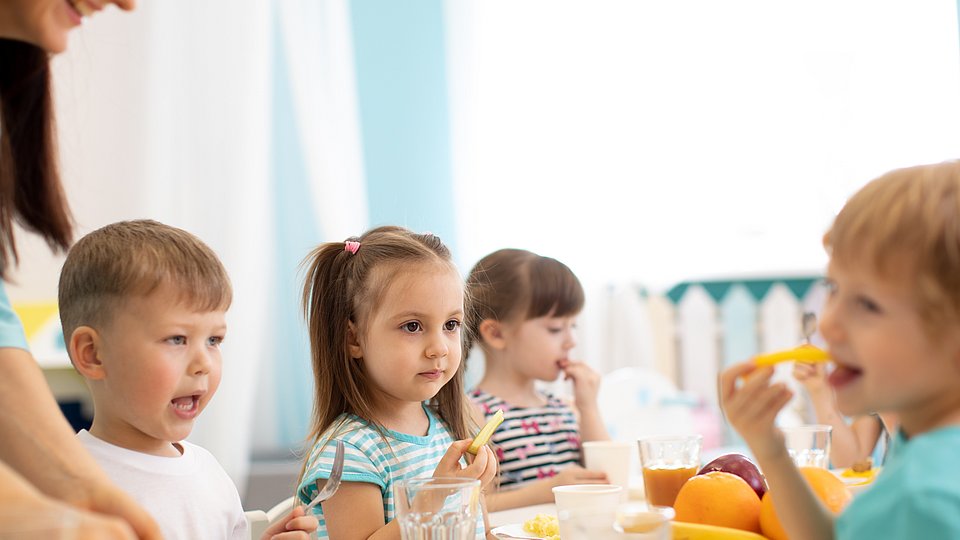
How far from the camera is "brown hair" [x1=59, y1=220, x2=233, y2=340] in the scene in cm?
120

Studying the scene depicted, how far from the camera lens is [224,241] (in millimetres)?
3168

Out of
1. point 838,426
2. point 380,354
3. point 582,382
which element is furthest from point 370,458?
point 838,426

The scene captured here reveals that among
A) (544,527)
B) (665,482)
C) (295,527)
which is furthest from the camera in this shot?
(665,482)

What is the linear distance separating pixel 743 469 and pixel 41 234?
33.1 inches

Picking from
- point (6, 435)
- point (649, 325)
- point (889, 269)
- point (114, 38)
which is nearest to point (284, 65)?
point (114, 38)

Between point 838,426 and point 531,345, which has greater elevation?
point 531,345

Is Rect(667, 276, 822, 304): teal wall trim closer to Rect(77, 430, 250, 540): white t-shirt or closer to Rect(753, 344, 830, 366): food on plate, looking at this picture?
Rect(77, 430, 250, 540): white t-shirt

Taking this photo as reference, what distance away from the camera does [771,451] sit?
89 centimetres

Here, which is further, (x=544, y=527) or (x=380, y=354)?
(x=380, y=354)

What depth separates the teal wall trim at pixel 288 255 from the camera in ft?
11.3

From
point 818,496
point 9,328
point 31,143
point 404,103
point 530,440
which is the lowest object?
point 530,440

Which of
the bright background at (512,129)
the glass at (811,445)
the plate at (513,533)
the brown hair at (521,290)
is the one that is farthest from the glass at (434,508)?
the bright background at (512,129)

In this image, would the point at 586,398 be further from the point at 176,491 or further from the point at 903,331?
the point at 903,331

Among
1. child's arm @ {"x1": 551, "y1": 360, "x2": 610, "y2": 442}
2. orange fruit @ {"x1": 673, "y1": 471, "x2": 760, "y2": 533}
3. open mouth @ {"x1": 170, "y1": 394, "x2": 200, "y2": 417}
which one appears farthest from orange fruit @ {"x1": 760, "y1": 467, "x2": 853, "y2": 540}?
child's arm @ {"x1": 551, "y1": 360, "x2": 610, "y2": 442}
